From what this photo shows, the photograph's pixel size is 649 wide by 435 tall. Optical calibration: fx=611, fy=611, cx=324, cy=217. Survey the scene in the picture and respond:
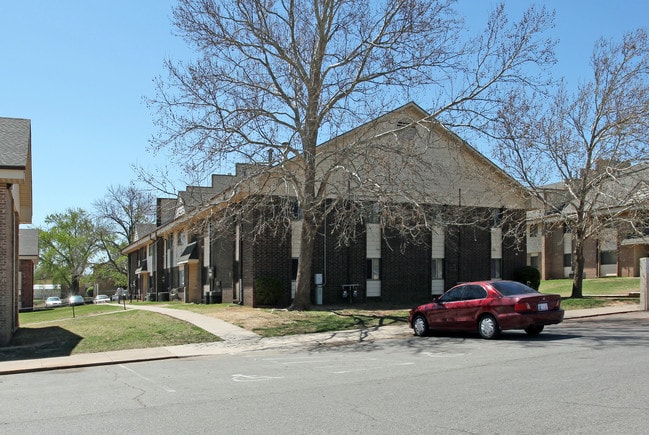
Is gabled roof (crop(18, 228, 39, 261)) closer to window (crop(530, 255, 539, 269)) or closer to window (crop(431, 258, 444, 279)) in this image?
window (crop(431, 258, 444, 279))

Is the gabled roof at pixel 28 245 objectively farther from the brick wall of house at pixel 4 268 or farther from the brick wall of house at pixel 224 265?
the brick wall of house at pixel 4 268

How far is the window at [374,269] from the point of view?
2964 cm

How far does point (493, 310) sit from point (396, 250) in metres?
14.6

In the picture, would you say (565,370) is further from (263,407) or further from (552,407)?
(263,407)

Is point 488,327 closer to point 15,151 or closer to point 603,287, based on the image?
point 15,151

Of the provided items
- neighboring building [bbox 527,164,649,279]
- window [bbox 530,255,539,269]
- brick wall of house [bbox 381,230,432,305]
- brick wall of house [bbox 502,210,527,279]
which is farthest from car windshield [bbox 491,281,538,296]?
window [bbox 530,255,539,269]

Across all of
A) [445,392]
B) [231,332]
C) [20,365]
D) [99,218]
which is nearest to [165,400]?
[445,392]

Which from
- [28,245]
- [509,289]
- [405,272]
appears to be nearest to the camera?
[509,289]

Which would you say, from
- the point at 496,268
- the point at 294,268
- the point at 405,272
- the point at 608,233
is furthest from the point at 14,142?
the point at 608,233

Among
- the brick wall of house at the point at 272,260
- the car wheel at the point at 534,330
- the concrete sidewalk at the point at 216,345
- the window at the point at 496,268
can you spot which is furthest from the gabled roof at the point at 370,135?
the car wheel at the point at 534,330

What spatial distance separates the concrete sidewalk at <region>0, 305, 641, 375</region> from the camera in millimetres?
14164

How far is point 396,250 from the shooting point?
3027 cm

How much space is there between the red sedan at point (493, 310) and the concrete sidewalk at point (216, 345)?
1751 mm

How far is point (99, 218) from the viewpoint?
250 ft
